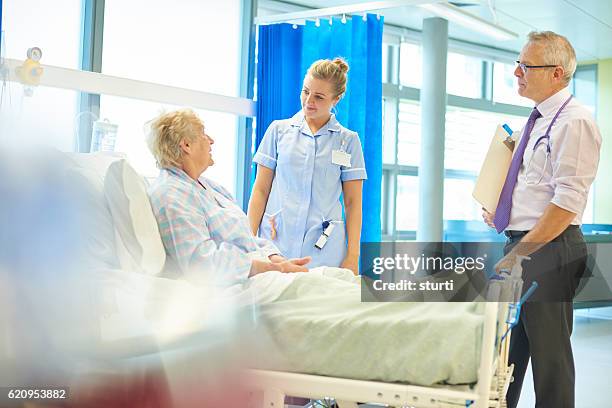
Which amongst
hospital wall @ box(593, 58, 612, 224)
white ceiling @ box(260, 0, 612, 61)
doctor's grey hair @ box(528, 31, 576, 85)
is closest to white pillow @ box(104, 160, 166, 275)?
doctor's grey hair @ box(528, 31, 576, 85)

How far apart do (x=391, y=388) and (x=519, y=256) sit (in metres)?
0.76

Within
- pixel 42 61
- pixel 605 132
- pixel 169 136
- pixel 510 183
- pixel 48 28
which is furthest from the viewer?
pixel 605 132

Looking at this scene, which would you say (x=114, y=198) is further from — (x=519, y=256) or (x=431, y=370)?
(x=519, y=256)

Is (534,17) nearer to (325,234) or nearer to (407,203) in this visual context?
(407,203)

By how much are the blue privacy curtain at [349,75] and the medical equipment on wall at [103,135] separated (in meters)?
1.35

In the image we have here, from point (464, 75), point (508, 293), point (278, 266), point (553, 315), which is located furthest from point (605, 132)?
point (508, 293)

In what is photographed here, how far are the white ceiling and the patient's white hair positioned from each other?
409 cm

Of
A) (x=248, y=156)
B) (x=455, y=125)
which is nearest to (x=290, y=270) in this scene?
(x=248, y=156)

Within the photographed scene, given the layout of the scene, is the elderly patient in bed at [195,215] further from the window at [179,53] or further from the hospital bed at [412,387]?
the window at [179,53]

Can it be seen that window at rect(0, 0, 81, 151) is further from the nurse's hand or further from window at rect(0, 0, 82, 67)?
the nurse's hand

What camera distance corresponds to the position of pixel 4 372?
4.84 feet

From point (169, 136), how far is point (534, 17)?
17.5ft

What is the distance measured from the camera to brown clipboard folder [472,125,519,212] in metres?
2.42

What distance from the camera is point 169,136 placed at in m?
2.20
